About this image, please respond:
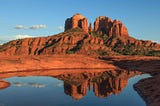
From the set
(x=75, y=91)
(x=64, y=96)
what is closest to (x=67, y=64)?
(x=75, y=91)

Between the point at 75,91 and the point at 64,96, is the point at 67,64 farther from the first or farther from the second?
the point at 64,96

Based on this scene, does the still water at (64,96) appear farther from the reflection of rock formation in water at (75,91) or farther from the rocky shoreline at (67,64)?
the rocky shoreline at (67,64)

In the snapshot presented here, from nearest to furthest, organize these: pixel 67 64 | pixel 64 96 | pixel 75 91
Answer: pixel 64 96
pixel 75 91
pixel 67 64

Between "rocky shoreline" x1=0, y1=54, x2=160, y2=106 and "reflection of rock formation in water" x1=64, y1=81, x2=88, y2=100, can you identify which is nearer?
"reflection of rock formation in water" x1=64, y1=81, x2=88, y2=100

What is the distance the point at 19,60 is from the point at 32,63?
5.44 m

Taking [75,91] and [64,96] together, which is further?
[75,91]

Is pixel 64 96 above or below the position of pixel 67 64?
below

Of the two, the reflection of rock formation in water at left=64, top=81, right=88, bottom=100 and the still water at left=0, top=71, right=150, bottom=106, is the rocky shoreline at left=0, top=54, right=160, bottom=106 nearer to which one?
the reflection of rock formation in water at left=64, top=81, right=88, bottom=100

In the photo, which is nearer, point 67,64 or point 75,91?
point 75,91

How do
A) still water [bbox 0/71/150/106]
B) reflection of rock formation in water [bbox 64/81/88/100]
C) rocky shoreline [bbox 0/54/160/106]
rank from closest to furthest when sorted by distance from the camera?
still water [bbox 0/71/150/106], reflection of rock formation in water [bbox 64/81/88/100], rocky shoreline [bbox 0/54/160/106]

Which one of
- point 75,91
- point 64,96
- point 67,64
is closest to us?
point 64,96

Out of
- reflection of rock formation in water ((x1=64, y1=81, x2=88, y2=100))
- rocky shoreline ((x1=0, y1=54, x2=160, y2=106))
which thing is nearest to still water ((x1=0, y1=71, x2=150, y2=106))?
reflection of rock formation in water ((x1=64, y1=81, x2=88, y2=100))

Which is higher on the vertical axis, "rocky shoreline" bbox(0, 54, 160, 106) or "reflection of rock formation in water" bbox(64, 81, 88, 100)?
"rocky shoreline" bbox(0, 54, 160, 106)

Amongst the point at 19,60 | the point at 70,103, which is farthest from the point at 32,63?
the point at 70,103
